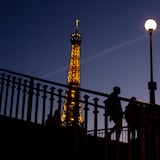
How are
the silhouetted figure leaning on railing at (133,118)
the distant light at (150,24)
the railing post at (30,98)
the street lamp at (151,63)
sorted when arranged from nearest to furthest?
1. the silhouetted figure leaning on railing at (133,118)
2. the railing post at (30,98)
3. the street lamp at (151,63)
4. the distant light at (150,24)

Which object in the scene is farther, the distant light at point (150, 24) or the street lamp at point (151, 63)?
the distant light at point (150, 24)

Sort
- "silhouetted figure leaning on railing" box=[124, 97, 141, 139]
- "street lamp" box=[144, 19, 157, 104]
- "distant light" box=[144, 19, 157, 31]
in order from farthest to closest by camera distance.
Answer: "distant light" box=[144, 19, 157, 31] < "street lamp" box=[144, 19, 157, 104] < "silhouetted figure leaning on railing" box=[124, 97, 141, 139]

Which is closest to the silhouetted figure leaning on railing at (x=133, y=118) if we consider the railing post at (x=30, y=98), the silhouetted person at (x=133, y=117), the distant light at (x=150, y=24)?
the silhouetted person at (x=133, y=117)

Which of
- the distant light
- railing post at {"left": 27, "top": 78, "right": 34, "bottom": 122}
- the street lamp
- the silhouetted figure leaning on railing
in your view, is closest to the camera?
the silhouetted figure leaning on railing

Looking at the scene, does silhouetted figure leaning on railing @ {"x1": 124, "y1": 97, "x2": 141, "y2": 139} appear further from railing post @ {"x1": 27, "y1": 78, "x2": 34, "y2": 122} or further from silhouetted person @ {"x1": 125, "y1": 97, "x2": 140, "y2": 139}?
railing post @ {"x1": 27, "y1": 78, "x2": 34, "y2": 122}

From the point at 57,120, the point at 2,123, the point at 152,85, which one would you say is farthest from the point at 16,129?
the point at 152,85

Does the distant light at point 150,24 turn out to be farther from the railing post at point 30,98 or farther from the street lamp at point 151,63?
the railing post at point 30,98

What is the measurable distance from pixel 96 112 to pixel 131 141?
2.54ft

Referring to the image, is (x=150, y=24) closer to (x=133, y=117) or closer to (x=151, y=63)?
(x=151, y=63)

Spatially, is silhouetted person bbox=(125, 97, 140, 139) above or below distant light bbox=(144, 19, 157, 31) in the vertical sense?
below

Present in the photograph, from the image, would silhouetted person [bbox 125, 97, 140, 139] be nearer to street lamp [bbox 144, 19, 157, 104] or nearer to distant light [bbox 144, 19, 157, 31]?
street lamp [bbox 144, 19, 157, 104]

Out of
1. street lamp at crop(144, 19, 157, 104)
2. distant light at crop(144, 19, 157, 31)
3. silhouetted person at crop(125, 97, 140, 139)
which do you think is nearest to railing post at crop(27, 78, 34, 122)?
silhouetted person at crop(125, 97, 140, 139)

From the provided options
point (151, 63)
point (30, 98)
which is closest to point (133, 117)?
point (30, 98)

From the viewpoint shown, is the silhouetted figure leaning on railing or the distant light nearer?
the silhouetted figure leaning on railing
